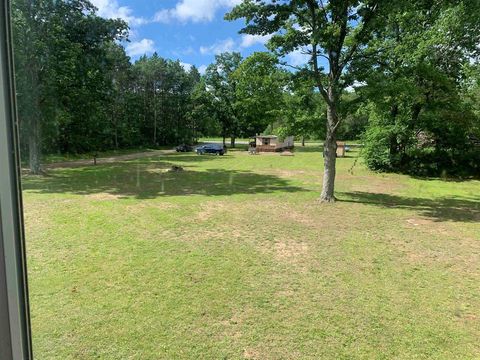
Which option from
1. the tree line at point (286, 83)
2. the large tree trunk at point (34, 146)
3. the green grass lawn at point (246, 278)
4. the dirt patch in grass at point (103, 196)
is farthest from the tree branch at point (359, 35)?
the large tree trunk at point (34, 146)

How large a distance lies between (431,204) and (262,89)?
529 cm

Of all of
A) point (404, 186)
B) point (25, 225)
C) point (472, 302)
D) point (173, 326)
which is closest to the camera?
point (25, 225)

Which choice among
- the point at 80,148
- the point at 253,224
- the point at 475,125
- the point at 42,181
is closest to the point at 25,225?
the point at 42,181

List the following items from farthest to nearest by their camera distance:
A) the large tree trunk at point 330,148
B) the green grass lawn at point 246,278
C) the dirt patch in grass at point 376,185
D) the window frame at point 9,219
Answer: the dirt patch in grass at point 376,185
the large tree trunk at point 330,148
the green grass lawn at point 246,278
the window frame at point 9,219

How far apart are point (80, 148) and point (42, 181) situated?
2.60 ft

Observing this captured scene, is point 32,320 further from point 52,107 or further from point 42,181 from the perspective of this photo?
point 52,107

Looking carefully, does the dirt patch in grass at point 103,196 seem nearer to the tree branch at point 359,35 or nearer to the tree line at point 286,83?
the tree line at point 286,83

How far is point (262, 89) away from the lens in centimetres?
799

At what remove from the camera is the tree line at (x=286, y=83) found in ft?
5.37

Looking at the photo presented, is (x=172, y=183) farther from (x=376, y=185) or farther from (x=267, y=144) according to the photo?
(x=267, y=144)

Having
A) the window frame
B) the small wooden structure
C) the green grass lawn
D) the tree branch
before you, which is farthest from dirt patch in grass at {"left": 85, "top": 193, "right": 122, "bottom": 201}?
the small wooden structure

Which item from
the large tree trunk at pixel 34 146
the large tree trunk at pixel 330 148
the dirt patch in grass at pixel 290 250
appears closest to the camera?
the large tree trunk at pixel 34 146

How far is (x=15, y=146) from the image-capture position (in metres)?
1.00

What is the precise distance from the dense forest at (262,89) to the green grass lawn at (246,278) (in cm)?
45
